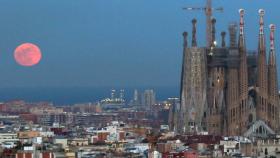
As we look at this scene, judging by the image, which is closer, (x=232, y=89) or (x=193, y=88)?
(x=232, y=89)

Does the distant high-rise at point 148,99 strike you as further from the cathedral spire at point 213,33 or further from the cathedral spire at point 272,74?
the cathedral spire at point 272,74

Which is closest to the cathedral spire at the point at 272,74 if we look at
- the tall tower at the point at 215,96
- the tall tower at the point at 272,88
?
the tall tower at the point at 272,88

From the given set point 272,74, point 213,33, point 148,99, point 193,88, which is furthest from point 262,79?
point 148,99

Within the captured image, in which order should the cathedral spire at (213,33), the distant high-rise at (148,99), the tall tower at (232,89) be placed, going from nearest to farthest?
the tall tower at (232,89)
the cathedral spire at (213,33)
the distant high-rise at (148,99)

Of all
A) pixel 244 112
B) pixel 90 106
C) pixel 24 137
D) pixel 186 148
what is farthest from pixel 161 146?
pixel 90 106

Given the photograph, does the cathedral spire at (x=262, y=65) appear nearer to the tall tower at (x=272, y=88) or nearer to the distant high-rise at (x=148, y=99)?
the tall tower at (x=272, y=88)

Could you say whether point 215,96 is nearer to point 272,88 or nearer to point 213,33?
point 272,88

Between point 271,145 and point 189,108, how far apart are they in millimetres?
24696

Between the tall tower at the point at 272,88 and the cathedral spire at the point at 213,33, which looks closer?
the tall tower at the point at 272,88

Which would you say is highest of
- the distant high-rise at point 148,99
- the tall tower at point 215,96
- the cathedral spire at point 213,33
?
the cathedral spire at point 213,33

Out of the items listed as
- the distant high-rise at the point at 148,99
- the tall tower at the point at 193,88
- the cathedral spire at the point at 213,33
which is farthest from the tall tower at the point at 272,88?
the distant high-rise at the point at 148,99

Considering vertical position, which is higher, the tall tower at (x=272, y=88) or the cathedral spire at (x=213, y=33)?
the cathedral spire at (x=213, y=33)

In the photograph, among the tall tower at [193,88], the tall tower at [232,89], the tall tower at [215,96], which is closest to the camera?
the tall tower at [215,96]

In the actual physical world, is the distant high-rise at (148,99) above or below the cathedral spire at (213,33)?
below
